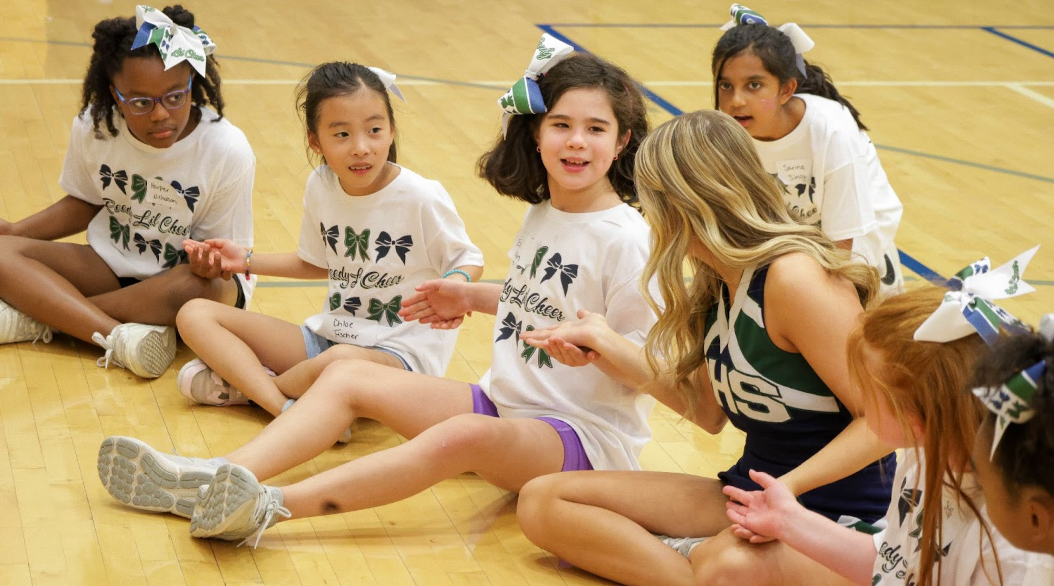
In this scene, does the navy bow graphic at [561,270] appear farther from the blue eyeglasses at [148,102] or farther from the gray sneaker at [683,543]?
the blue eyeglasses at [148,102]

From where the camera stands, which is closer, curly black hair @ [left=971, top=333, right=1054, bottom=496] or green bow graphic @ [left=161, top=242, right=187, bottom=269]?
curly black hair @ [left=971, top=333, right=1054, bottom=496]

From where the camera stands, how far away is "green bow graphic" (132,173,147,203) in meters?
3.04

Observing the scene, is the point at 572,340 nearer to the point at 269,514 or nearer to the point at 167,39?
the point at 269,514

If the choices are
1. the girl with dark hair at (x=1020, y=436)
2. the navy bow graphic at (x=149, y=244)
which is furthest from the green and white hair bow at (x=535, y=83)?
the girl with dark hair at (x=1020, y=436)

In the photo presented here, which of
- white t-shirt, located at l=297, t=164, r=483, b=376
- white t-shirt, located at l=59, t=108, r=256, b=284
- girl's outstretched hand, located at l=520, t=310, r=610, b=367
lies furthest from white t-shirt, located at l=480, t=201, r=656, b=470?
white t-shirt, located at l=59, t=108, r=256, b=284

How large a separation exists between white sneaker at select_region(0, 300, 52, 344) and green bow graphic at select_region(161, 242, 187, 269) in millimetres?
330

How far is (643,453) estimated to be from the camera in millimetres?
2725

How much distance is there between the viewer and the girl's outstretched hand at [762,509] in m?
1.80

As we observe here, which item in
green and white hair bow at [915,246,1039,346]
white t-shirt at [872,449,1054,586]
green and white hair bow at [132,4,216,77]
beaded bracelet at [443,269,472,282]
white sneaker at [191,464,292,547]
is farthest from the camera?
green and white hair bow at [132,4,216,77]

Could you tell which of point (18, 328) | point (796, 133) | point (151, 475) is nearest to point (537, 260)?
point (151, 475)

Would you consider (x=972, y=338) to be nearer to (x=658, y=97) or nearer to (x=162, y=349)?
(x=162, y=349)

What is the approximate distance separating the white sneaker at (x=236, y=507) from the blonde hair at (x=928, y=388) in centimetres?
107

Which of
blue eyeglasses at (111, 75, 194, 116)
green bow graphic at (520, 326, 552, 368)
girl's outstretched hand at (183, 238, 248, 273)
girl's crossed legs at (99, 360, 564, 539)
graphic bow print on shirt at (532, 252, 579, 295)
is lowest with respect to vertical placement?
girl's crossed legs at (99, 360, 564, 539)

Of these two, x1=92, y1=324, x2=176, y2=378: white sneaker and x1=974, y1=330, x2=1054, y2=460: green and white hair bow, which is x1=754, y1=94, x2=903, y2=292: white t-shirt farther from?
x1=974, y1=330, x2=1054, y2=460: green and white hair bow
